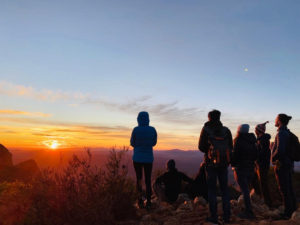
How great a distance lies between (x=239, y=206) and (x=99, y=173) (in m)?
3.48

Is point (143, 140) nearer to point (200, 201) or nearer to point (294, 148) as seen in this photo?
point (200, 201)

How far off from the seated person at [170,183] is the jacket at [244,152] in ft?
6.49

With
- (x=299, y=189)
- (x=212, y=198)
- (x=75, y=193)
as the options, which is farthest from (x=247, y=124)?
(x=299, y=189)

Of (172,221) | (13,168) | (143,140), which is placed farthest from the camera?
(13,168)

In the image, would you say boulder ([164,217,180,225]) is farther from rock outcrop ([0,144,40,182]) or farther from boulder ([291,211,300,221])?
rock outcrop ([0,144,40,182])

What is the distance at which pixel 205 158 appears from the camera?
18.2 ft

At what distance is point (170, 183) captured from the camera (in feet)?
24.7

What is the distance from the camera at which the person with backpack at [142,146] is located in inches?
259

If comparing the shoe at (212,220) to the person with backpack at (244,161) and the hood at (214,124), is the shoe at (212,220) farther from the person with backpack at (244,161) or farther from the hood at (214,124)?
the hood at (214,124)

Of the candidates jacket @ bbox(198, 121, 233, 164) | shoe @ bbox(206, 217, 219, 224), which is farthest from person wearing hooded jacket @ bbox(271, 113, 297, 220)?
shoe @ bbox(206, 217, 219, 224)

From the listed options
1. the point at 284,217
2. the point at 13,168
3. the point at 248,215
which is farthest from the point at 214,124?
the point at 13,168

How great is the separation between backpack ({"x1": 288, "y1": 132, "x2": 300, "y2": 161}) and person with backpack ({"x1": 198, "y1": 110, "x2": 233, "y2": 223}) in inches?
53.3

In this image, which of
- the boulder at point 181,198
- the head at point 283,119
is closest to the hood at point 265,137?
the head at point 283,119

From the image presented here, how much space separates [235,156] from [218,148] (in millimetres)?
788
